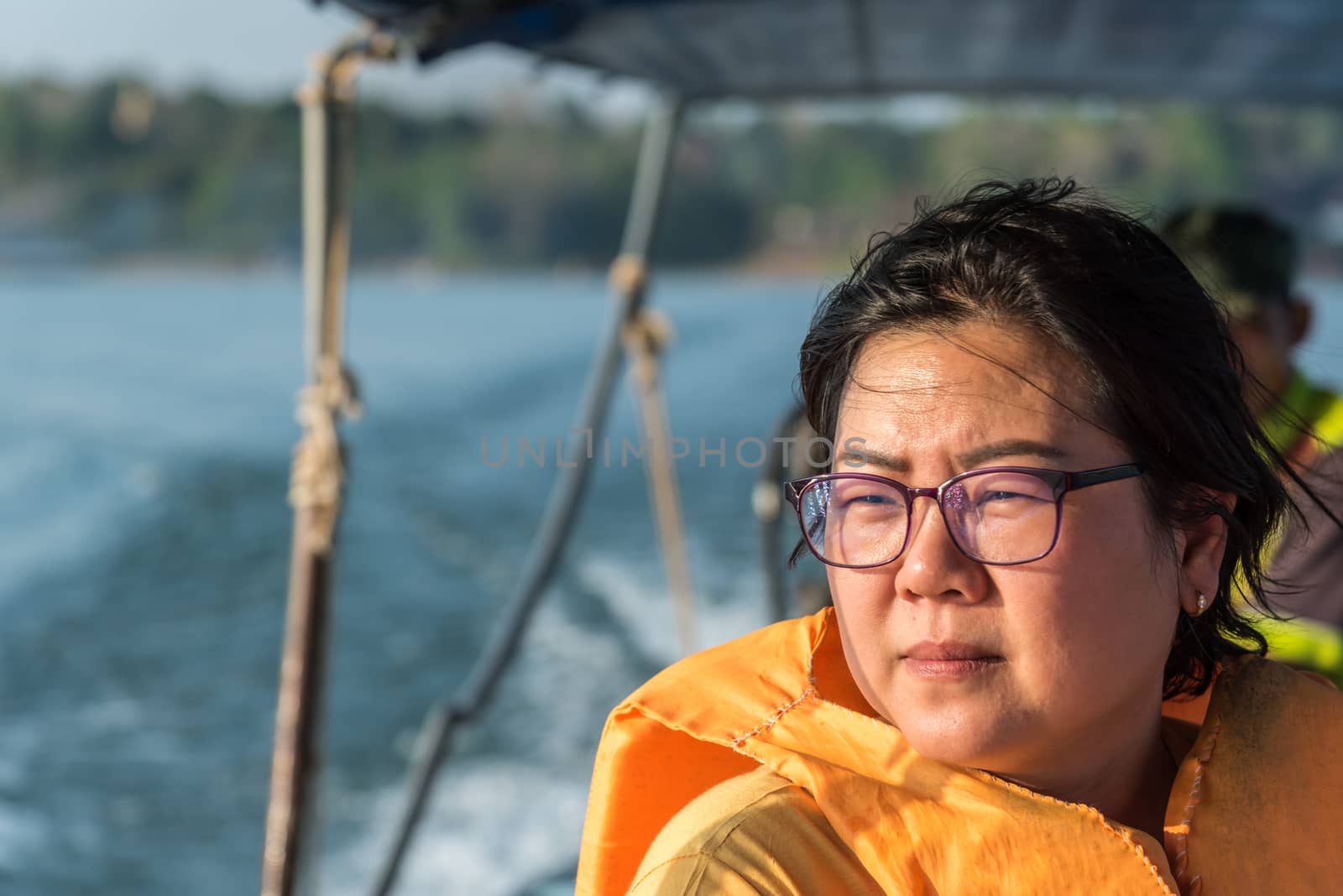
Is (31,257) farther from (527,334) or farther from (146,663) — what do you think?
(146,663)

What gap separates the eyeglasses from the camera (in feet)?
2.34

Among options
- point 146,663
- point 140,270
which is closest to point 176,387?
point 146,663

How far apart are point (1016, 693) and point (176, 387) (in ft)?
42.4

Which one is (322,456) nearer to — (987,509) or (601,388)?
(601,388)

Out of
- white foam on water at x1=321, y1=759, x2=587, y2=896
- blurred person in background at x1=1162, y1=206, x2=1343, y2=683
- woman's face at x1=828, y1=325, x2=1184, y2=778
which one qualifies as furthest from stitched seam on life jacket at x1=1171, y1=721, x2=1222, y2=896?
white foam on water at x1=321, y1=759, x2=587, y2=896

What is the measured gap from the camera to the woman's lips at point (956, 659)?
71 centimetres

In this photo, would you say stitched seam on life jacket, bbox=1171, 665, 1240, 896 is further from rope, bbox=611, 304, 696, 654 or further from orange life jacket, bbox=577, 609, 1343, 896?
rope, bbox=611, 304, 696, 654

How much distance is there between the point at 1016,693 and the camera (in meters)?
0.72

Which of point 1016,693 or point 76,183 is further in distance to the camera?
point 76,183

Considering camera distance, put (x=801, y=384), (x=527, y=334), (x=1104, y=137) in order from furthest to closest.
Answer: (x=1104, y=137)
(x=527, y=334)
(x=801, y=384)

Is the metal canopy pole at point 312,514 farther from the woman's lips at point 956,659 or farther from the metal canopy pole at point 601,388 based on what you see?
the woman's lips at point 956,659

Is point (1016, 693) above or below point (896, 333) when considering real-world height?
below

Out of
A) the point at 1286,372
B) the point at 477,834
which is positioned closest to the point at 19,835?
the point at 477,834

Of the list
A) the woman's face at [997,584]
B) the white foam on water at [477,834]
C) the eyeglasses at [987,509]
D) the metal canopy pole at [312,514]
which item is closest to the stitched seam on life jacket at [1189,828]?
the woman's face at [997,584]
